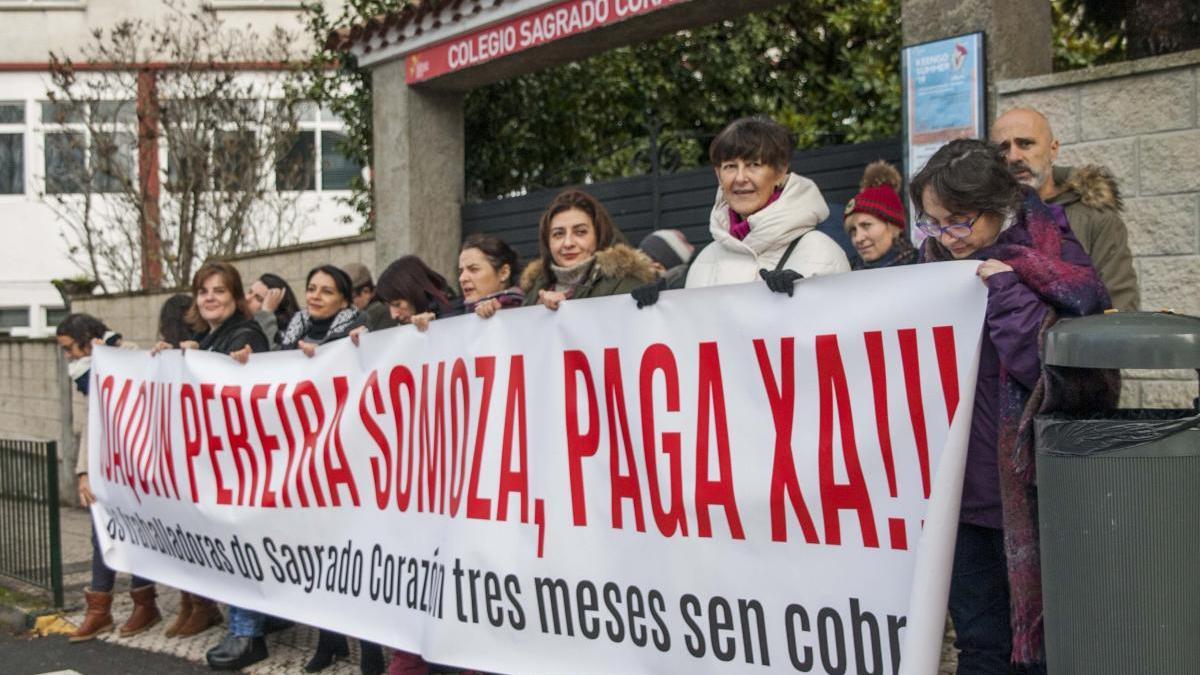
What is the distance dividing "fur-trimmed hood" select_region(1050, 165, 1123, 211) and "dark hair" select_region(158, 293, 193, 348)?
14.4 ft

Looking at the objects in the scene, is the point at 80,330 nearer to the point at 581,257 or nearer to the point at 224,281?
the point at 224,281

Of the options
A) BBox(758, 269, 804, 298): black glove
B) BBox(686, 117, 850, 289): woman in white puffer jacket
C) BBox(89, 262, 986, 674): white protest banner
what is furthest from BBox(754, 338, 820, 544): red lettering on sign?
BBox(686, 117, 850, 289): woman in white puffer jacket

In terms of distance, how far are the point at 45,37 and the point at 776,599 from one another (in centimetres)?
2270

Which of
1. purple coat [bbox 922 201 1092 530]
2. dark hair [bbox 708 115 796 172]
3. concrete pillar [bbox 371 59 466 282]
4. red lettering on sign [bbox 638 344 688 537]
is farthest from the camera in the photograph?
concrete pillar [bbox 371 59 466 282]

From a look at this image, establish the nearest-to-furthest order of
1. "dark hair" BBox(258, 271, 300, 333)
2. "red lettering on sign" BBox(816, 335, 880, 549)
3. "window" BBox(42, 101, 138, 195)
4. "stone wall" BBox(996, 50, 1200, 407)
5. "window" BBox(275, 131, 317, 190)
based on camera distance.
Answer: "red lettering on sign" BBox(816, 335, 880, 549) < "stone wall" BBox(996, 50, 1200, 407) < "dark hair" BBox(258, 271, 300, 333) < "window" BBox(42, 101, 138, 195) < "window" BBox(275, 131, 317, 190)

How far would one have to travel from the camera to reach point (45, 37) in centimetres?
2314

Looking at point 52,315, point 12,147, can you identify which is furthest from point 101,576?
point 12,147

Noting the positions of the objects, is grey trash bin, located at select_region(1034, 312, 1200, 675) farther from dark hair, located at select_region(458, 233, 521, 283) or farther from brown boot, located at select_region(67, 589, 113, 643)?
brown boot, located at select_region(67, 589, 113, 643)

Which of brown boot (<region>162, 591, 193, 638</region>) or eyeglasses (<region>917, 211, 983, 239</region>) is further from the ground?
eyeglasses (<region>917, 211, 983, 239</region>)

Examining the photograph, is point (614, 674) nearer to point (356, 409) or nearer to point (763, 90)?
point (356, 409)

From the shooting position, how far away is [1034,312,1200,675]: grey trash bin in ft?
9.28

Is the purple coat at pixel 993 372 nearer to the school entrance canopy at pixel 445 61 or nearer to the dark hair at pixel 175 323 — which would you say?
the school entrance canopy at pixel 445 61

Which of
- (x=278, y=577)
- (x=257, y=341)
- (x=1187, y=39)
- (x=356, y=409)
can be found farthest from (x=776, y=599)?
(x=1187, y=39)

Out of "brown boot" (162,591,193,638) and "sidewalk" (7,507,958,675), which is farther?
"brown boot" (162,591,193,638)
